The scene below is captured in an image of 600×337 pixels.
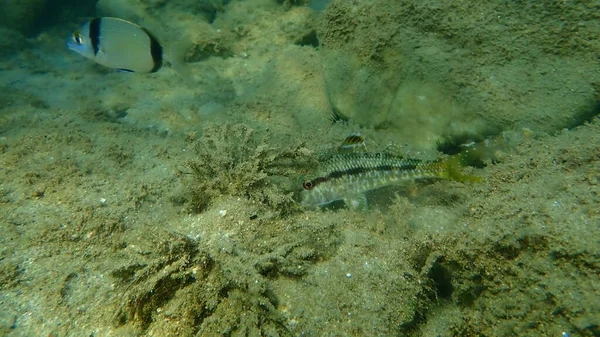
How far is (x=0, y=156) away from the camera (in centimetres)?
367

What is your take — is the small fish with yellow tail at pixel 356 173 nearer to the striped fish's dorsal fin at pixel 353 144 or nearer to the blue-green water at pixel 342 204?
the striped fish's dorsal fin at pixel 353 144

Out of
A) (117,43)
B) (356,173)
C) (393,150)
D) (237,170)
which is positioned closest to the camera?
(237,170)

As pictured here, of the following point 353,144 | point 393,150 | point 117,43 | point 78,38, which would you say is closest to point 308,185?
point 353,144

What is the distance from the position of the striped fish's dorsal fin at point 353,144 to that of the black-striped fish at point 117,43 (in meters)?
2.96

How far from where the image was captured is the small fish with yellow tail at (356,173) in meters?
3.69

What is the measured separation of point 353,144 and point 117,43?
350 cm

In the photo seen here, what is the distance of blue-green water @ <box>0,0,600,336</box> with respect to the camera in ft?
7.11

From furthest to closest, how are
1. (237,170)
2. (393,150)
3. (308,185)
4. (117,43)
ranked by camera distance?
1. (117,43)
2. (393,150)
3. (308,185)
4. (237,170)

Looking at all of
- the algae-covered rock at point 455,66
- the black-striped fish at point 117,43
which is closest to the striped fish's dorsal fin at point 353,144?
the algae-covered rock at point 455,66

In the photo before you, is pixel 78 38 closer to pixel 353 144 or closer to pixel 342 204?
pixel 353 144

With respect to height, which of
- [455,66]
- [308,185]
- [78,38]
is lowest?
[308,185]

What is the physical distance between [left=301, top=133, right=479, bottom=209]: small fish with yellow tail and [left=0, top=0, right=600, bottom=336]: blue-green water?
7.3 inches

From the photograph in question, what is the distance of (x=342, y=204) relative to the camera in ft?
13.5

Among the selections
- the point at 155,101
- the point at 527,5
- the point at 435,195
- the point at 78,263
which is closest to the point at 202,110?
the point at 155,101
